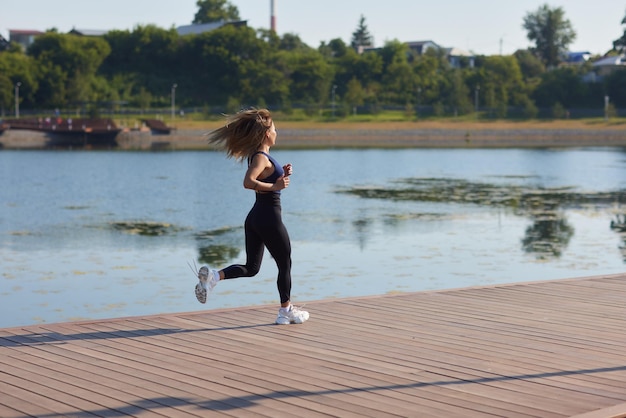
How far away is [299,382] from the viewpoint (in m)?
6.13

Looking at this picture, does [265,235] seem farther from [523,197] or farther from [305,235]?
[523,197]

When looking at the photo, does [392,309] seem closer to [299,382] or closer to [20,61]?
[299,382]

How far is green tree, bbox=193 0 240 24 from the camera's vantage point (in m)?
161

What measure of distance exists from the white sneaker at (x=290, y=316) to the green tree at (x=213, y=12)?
509 ft

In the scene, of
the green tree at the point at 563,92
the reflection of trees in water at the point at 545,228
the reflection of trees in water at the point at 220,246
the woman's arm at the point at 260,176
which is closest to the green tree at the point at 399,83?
the green tree at the point at 563,92

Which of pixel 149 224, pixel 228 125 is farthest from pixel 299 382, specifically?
pixel 149 224

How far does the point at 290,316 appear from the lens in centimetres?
799

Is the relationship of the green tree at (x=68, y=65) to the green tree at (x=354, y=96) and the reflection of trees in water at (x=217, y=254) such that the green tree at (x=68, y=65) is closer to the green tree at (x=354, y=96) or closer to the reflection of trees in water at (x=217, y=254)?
the green tree at (x=354, y=96)

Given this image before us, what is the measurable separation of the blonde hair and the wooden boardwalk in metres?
1.42

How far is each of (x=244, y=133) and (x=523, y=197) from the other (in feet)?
77.4

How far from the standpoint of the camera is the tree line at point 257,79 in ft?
359

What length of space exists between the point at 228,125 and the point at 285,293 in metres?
1.42

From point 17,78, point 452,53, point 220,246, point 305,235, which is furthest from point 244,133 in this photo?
point 452,53

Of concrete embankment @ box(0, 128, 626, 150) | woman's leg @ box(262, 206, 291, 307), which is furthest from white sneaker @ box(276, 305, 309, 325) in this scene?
concrete embankment @ box(0, 128, 626, 150)
